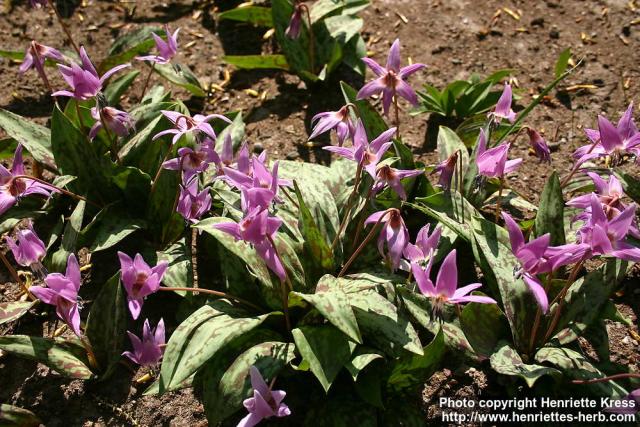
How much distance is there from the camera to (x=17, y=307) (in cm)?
248

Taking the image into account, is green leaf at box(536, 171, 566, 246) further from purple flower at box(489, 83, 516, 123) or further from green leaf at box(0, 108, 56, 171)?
green leaf at box(0, 108, 56, 171)

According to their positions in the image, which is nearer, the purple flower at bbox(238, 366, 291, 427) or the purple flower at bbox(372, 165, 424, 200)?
the purple flower at bbox(238, 366, 291, 427)

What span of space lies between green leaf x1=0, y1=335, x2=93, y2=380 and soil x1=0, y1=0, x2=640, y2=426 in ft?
1.53

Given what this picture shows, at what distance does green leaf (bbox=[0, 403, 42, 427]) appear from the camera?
2.16 meters

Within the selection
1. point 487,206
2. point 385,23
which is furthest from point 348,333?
point 385,23

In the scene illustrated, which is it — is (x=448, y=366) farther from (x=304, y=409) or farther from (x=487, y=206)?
(x=487, y=206)

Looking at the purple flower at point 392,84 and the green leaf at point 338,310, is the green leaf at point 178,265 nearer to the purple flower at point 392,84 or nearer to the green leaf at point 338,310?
the green leaf at point 338,310

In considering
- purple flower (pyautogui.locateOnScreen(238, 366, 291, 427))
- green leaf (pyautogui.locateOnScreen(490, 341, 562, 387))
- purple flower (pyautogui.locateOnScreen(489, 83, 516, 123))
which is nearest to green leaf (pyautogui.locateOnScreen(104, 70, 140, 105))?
purple flower (pyautogui.locateOnScreen(489, 83, 516, 123))

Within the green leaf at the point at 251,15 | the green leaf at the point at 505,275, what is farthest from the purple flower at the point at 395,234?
the green leaf at the point at 251,15

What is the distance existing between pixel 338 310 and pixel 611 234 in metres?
0.79

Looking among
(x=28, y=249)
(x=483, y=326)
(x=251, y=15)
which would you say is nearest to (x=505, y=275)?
(x=483, y=326)

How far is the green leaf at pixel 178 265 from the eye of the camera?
244 cm

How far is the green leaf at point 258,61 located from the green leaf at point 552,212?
158 cm

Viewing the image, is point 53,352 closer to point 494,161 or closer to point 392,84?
point 392,84
